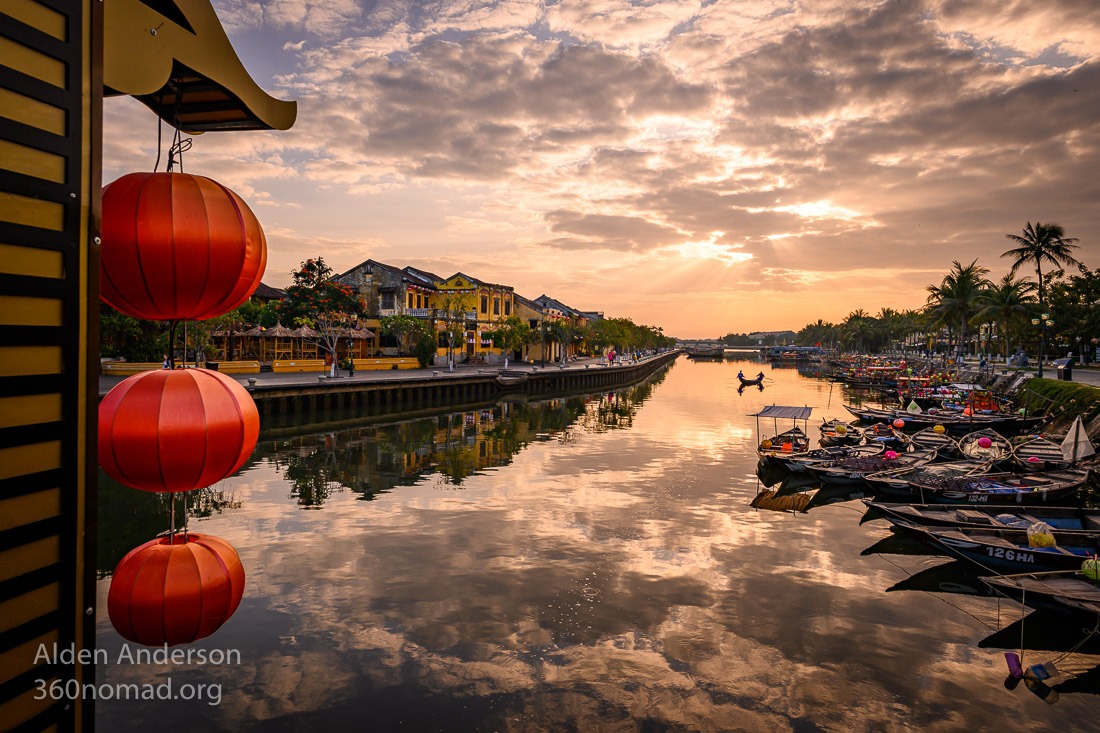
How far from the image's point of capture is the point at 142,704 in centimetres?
952

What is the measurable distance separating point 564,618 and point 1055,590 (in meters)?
9.33

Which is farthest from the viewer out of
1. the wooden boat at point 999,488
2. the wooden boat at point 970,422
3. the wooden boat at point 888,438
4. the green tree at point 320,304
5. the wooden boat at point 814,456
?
the green tree at point 320,304

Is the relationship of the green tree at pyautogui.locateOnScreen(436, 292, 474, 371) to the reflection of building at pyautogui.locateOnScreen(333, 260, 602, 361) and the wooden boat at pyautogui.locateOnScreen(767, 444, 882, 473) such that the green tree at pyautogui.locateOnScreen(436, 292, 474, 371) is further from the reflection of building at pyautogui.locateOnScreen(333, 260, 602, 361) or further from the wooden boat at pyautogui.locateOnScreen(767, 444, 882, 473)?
the wooden boat at pyautogui.locateOnScreen(767, 444, 882, 473)

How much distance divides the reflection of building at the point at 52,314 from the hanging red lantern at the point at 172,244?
31cm

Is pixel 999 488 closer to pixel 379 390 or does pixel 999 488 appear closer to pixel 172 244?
pixel 172 244

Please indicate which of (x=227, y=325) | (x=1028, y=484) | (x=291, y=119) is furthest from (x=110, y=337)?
(x=1028, y=484)

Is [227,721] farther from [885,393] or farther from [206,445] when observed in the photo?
[885,393]

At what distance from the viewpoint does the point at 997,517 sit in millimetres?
16438

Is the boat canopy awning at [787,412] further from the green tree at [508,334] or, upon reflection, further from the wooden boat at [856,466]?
the green tree at [508,334]

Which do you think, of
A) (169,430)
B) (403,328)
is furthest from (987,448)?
(403,328)

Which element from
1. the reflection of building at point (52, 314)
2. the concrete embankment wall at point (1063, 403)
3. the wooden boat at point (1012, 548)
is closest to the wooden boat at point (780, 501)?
the wooden boat at point (1012, 548)

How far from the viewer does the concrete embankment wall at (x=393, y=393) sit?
3788 cm

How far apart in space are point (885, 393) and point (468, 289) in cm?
4891

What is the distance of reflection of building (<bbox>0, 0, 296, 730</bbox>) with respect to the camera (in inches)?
130
